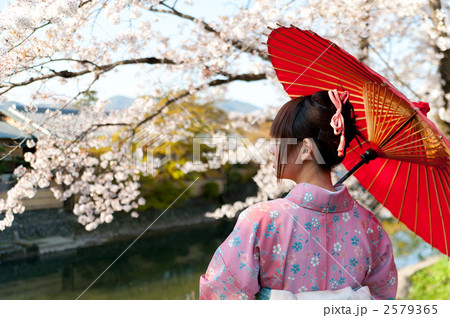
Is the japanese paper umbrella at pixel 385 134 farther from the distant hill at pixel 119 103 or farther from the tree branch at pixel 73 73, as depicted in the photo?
the distant hill at pixel 119 103

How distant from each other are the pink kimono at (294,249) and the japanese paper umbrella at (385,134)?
188 millimetres

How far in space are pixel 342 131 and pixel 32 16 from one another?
1.76m

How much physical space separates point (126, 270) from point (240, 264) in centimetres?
656

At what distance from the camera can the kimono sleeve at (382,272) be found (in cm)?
105

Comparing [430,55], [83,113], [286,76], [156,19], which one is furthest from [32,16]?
[430,55]

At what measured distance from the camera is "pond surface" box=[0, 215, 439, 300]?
18.7ft

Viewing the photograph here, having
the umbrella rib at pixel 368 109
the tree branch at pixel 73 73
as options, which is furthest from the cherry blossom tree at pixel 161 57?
the umbrella rib at pixel 368 109

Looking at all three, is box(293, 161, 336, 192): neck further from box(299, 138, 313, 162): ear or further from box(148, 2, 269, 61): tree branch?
box(148, 2, 269, 61): tree branch

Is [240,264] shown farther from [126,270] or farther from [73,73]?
[126,270]

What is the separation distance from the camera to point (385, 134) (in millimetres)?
1191

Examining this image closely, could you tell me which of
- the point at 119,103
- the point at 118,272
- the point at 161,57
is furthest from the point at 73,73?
the point at 118,272

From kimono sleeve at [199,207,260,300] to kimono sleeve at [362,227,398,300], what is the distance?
362 mm

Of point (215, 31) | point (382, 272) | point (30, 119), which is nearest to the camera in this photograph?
point (382, 272)

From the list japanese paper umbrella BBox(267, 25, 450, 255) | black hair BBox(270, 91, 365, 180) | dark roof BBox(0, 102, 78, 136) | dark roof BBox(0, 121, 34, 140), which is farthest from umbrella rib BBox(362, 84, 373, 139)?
dark roof BBox(0, 121, 34, 140)
